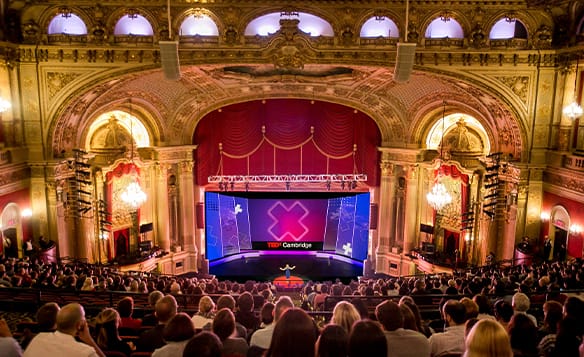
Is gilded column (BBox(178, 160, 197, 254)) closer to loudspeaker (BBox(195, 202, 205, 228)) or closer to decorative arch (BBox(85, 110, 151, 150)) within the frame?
loudspeaker (BBox(195, 202, 205, 228))

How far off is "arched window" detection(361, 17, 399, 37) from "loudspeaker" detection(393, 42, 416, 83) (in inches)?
119

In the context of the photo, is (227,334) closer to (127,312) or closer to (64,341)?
(64,341)

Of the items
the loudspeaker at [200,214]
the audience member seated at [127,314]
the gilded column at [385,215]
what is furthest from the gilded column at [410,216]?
the audience member seated at [127,314]

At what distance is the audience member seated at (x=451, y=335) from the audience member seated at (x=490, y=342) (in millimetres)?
1382

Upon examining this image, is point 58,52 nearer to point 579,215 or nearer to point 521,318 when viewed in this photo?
point 521,318

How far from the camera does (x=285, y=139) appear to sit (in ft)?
67.6

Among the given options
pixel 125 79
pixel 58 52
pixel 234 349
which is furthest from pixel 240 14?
pixel 234 349

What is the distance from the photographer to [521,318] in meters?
4.54

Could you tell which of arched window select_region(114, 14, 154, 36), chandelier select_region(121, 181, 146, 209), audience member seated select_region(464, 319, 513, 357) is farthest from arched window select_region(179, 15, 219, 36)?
audience member seated select_region(464, 319, 513, 357)

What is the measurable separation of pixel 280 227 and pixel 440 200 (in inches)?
292

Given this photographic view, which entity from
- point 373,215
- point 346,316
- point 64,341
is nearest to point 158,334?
point 64,341

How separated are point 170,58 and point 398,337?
10085mm

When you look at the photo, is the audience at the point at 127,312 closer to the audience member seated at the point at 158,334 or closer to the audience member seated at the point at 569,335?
the audience member seated at the point at 158,334

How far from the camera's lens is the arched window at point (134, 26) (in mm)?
15383
